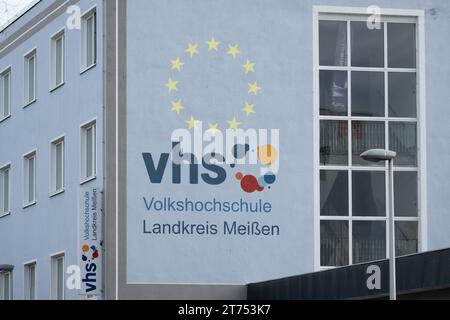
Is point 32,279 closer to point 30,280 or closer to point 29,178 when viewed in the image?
point 30,280

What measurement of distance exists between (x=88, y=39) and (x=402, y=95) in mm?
8781

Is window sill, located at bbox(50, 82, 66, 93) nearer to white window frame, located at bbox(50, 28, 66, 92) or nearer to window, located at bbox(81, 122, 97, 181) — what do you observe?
white window frame, located at bbox(50, 28, 66, 92)

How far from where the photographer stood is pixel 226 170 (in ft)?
111

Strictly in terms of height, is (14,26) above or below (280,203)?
above

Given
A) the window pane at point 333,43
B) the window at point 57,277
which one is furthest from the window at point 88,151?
the window pane at point 333,43

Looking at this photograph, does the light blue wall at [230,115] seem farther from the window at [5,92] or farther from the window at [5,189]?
the window at [5,92]

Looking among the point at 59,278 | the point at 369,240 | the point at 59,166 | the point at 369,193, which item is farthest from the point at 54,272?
the point at 369,193

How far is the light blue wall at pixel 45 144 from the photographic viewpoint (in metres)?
35.8

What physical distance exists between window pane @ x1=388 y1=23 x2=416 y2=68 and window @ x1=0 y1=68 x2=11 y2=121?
45.8 feet

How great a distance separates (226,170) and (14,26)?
12018mm

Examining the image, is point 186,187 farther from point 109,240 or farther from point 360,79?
point 360,79

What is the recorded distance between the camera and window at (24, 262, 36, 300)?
129 feet
